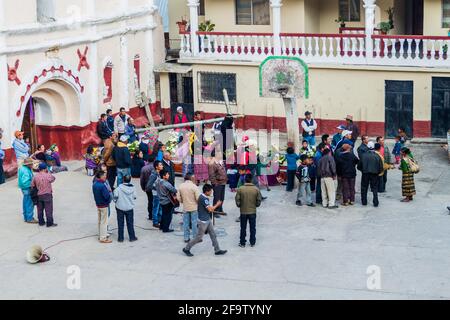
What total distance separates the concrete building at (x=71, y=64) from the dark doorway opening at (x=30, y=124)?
27 millimetres

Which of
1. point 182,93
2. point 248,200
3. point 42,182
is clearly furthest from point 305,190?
point 182,93

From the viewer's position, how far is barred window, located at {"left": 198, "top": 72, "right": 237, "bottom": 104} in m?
30.9

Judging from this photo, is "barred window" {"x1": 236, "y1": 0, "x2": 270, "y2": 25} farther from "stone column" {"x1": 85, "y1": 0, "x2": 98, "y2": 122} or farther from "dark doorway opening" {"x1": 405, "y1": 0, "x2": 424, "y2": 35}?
"stone column" {"x1": 85, "y1": 0, "x2": 98, "y2": 122}

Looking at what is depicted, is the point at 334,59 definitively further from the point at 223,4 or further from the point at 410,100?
the point at 223,4

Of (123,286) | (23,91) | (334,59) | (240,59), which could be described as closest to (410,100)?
(334,59)

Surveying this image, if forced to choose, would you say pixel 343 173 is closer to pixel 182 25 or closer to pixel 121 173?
pixel 121 173

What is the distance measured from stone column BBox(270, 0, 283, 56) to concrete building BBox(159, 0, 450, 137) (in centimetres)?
3

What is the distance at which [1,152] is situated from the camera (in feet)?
78.3

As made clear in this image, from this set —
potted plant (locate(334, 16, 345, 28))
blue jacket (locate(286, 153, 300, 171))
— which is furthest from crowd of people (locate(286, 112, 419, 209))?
potted plant (locate(334, 16, 345, 28))

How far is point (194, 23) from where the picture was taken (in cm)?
3105

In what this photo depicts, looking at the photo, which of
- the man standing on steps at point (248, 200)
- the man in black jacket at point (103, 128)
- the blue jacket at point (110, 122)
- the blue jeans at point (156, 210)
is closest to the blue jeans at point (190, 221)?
the man standing on steps at point (248, 200)

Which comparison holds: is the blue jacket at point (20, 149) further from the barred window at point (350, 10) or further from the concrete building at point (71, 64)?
the barred window at point (350, 10)

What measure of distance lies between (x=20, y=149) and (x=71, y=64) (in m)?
3.71

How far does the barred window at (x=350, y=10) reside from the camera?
3080 centimetres
